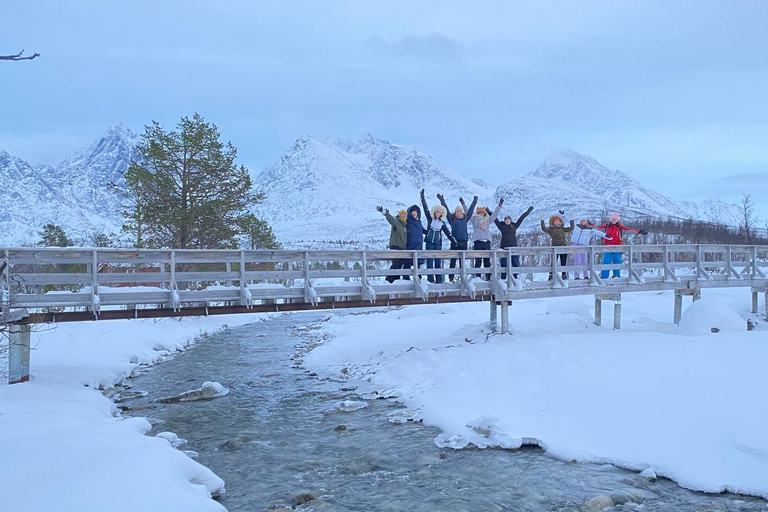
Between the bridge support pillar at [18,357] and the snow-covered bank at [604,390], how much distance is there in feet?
22.3

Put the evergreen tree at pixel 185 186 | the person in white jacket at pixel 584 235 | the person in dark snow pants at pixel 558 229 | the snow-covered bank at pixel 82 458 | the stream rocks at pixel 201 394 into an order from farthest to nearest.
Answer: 1. the evergreen tree at pixel 185 186
2. the person in white jacket at pixel 584 235
3. the person in dark snow pants at pixel 558 229
4. the stream rocks at pixel 201 394
5. the snow-covered bank at pixel 82 458

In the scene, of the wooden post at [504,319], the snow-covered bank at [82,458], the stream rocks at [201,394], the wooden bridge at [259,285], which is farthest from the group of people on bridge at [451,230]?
the snow-covered bank at [82,458]

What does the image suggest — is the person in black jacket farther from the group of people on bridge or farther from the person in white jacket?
the person in white jacket

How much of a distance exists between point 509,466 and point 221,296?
7.48 m

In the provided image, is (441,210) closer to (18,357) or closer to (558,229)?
(558,229)

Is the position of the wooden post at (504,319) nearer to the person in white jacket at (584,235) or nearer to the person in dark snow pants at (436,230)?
the person in dark snow pants at (436,230)

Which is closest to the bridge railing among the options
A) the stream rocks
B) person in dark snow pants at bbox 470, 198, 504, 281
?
person in dark snow pants at bbox 470, 198, 504, 281

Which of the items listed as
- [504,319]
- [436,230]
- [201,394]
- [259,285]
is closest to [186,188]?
[259,285]

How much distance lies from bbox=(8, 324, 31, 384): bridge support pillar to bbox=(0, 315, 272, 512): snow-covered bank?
0.32 meters

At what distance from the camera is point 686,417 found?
8711 mm

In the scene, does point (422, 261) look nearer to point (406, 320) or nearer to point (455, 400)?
point (455, 400)

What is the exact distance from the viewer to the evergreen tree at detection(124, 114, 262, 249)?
24.7 meters

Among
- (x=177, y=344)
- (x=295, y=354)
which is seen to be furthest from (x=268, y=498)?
(x=177, y=344)

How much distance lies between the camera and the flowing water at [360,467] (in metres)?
7.09
